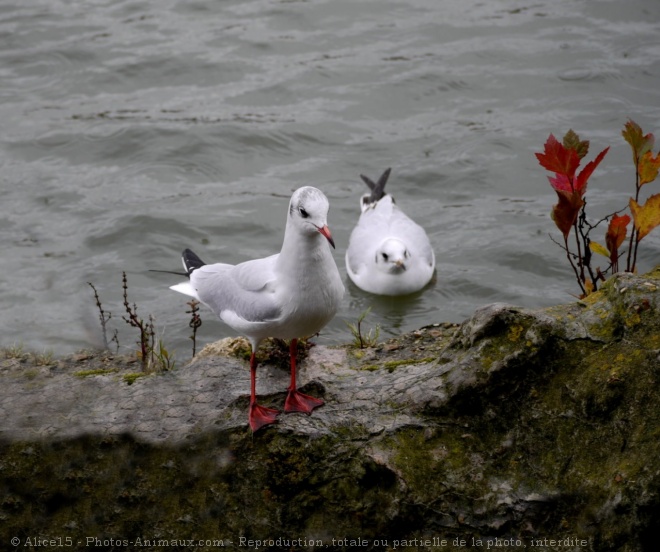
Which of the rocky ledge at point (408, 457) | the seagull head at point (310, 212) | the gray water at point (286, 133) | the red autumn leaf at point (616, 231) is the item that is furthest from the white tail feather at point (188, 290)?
the gray water at point (286, 133)

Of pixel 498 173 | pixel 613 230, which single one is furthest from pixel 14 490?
pixel 498 173

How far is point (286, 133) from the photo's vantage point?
11.5 m

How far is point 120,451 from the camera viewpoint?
3939mm

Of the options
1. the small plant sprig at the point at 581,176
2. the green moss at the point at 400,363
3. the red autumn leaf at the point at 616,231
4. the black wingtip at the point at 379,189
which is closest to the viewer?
the green moss at the point at 400,363

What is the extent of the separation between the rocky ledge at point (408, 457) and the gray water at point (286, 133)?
12.2 feet

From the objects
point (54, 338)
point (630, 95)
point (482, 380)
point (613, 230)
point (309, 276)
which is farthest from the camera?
point (630, 95)

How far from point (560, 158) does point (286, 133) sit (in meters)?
7.28

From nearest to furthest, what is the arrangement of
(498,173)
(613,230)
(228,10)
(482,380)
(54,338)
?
1. (482,380)
2. (613,230)
3. (54,338)
4. (498,173)
5. (228,10)

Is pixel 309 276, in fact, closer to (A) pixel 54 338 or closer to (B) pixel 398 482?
(B) pixel 398 482

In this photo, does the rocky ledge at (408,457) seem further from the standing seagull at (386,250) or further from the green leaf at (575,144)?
the standing seagull at (386,250)

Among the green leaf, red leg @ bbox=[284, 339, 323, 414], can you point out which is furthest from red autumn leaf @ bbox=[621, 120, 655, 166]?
red leg @ bbox=[284, 339, 323, 414]

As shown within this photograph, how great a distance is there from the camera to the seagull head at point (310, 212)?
396 centimetres

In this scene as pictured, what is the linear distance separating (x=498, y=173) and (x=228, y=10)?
19.8 feet

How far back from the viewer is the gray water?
9.27 m
